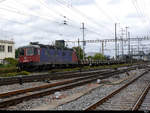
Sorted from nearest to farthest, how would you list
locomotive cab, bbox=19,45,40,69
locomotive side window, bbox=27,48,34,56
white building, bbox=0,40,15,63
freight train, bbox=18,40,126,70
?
1. locomotive cab, bbox=19,45,40,69
2. freight train, bbox=18,40,126,70
3. locomotive side window, bbox=27,48,34,56
4. white building, bbox=0,40,15,63

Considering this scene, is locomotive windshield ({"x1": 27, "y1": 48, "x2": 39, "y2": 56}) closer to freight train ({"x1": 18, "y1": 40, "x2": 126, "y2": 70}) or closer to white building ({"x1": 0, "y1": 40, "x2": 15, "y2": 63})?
freight train ({"x1": 18, "y1": 40, "x2": 126, "y2": 70})

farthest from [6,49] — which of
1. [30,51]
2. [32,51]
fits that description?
[32,51]

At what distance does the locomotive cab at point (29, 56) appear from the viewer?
88.4ft

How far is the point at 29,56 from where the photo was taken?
27.3m

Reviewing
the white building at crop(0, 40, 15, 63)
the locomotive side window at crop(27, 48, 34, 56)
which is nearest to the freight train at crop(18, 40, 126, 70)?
the locomotive side window at crop(27, 48, 34, 56)

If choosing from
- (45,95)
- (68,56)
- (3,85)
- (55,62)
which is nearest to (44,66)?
(55,62)

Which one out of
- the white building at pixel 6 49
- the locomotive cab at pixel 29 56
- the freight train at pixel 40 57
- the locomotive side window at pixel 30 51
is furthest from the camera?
the white building at pixel 6 49

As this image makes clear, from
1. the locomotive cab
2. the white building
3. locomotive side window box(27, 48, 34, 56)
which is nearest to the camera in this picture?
the locomotive cab

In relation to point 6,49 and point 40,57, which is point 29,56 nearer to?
point 40,57

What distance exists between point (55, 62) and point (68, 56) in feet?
14.6

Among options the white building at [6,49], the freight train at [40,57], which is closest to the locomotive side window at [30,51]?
the freight train at [40,57]

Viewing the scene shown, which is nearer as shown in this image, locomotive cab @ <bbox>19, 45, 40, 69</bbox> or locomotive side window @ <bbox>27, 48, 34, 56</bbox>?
locomotive cab @ <bbox>19, 45, 40, 69</bbox>

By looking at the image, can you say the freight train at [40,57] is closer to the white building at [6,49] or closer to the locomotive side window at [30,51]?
the locomotive side window at [30,51]

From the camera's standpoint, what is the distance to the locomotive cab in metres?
27.0
